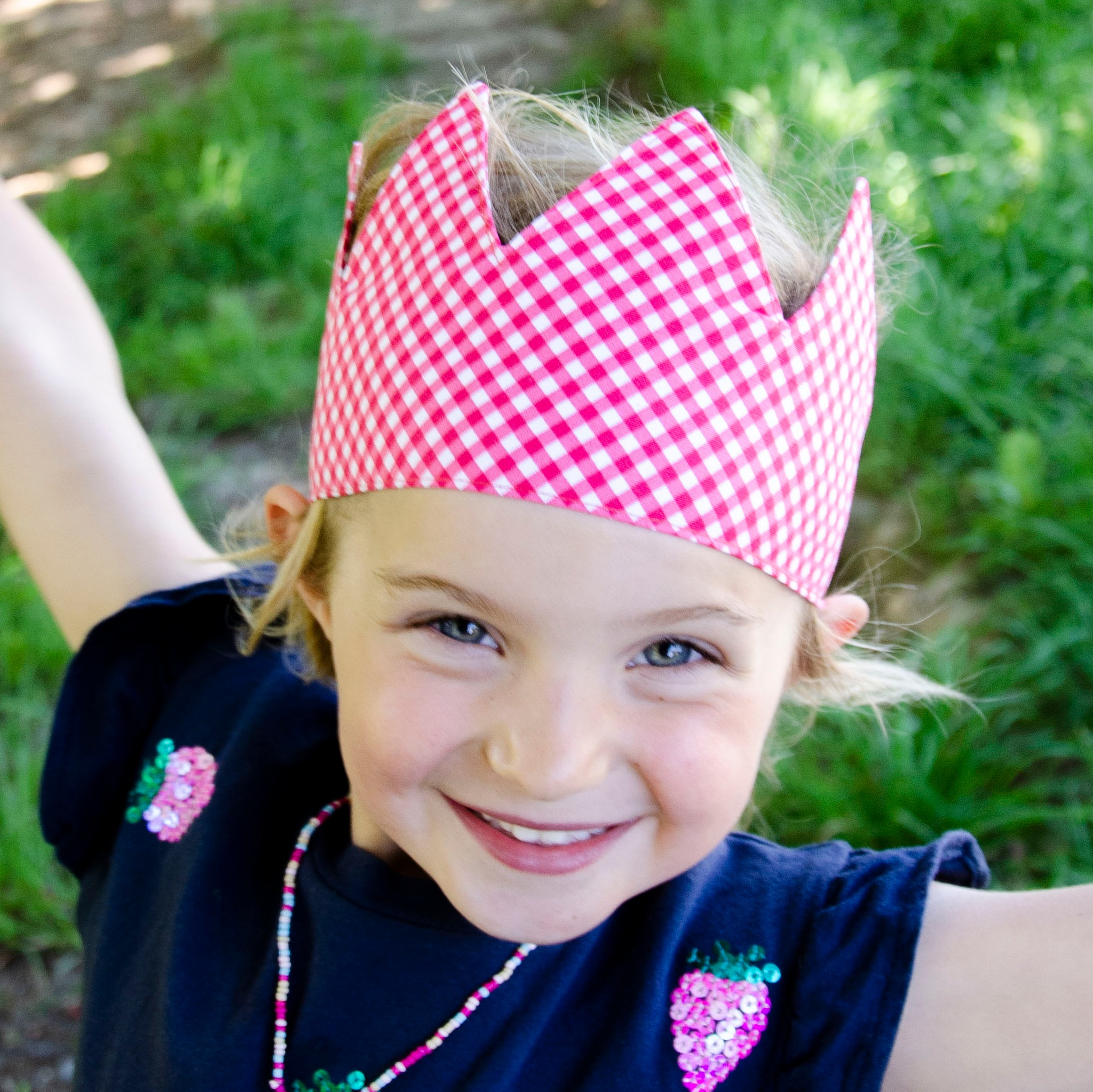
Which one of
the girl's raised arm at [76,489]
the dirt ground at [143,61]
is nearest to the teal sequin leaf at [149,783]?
the girl's raised arm at [76,489]

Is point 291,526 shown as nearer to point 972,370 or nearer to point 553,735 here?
point 553,735

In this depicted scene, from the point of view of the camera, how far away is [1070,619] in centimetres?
240

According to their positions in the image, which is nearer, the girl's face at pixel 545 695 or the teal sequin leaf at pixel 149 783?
the girl's face at pixel 545 695

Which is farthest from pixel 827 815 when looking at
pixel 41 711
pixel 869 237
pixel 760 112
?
pixel 760 112

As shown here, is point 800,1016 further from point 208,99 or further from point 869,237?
point 208,99

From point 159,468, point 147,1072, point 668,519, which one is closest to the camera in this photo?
point 668,519

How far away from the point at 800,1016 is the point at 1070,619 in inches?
55.0

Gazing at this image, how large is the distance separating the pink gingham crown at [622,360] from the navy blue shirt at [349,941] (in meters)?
0.39

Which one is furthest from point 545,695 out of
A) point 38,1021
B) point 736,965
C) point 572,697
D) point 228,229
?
point 228,229

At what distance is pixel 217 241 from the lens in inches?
176

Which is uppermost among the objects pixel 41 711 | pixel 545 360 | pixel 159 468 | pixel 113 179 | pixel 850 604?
pixel 113 179

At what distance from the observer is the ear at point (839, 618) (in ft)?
4.73

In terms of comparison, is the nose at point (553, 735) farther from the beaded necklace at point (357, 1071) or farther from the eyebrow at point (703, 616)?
the beaded necklace at point (357, 1071)

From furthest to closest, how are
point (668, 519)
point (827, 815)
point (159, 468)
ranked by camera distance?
point (827, 815) < point (159, 468) < point (668, 519)
